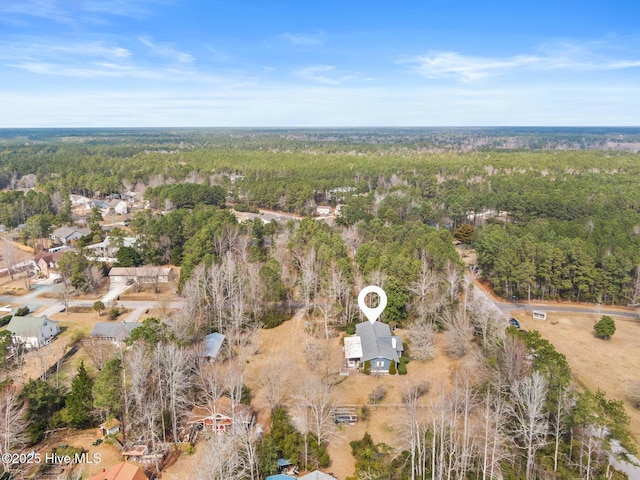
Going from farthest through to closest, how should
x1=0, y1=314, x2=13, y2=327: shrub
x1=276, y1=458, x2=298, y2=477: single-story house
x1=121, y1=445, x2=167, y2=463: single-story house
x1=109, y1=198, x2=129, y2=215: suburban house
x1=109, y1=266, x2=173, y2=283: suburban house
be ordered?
x1=109, y1=198, x2=129, y2=215: suburban house → x1=109, y1=266, x2=173, y2=283: suburban house → x1=0, y1=314, x2=13, y2=327: shrub → x1=121, y1=445, x2=167, y2=463: single-story house → x1=276, y1=458, x2=298, y2=477: single-story house

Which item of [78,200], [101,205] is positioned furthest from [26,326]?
[78,200]

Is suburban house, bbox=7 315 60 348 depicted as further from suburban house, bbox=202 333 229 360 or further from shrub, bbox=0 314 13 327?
suburban house, bbox=202 333 229 360

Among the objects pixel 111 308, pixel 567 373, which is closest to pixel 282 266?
pixel 111 308

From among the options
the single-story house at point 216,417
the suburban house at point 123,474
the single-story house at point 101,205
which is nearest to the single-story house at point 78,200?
the single-story house at point 101,205

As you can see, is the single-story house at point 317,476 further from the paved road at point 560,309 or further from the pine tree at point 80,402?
the paved road at point 560,309

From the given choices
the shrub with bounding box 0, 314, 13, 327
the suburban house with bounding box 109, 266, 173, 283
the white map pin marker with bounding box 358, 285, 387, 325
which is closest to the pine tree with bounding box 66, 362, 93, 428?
the white map pin marker with bounding box 358, 285, 387, 325

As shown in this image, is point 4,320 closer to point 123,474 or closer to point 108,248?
point 108,248

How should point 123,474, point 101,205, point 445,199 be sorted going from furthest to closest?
1. point 101,205
2. point 445,199
3. point 123,474
